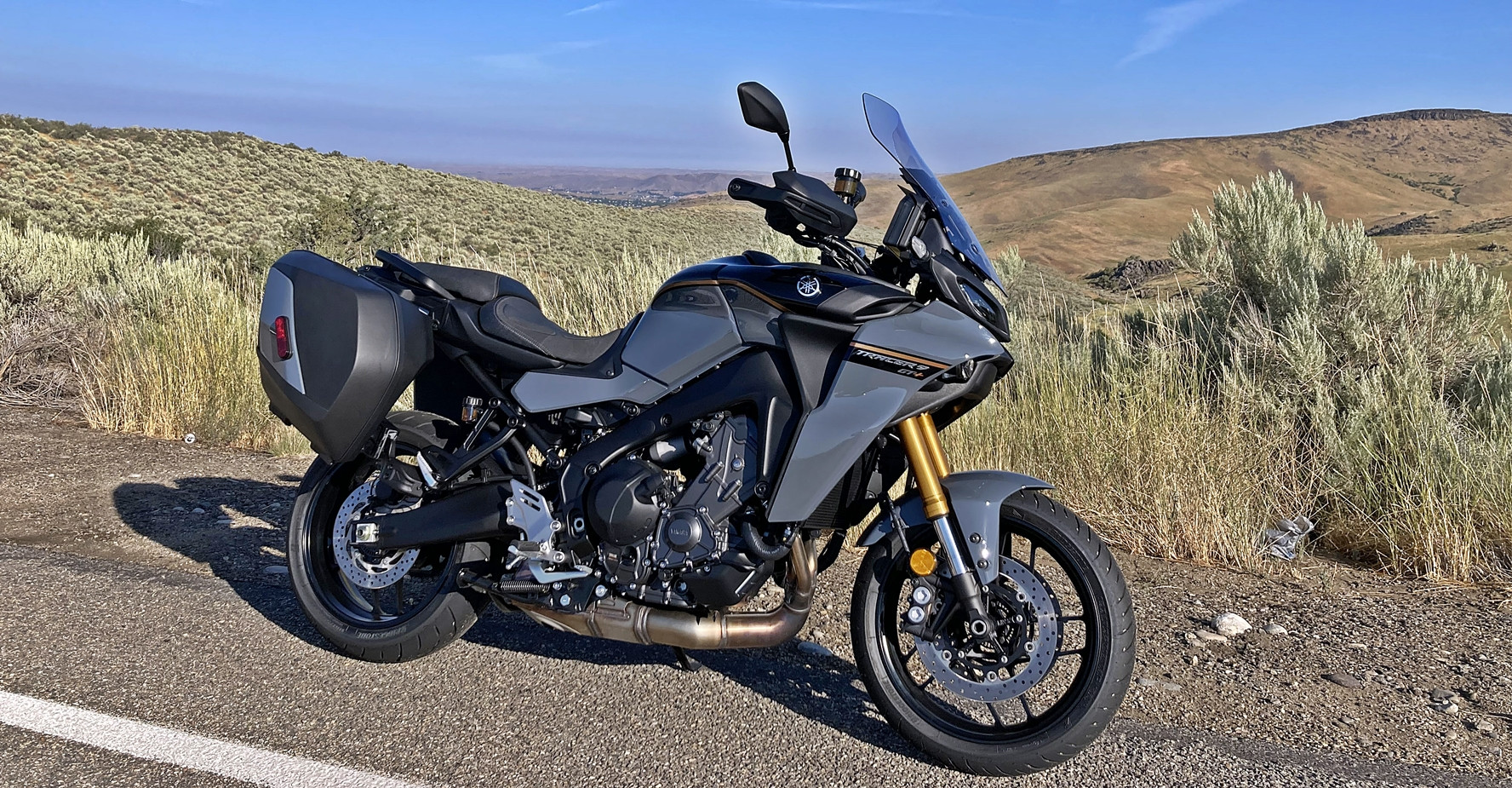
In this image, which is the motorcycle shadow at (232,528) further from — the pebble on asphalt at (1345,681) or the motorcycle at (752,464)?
the pebble on asphalt at (1345,681)

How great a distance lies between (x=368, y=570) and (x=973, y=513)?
2.28 metres

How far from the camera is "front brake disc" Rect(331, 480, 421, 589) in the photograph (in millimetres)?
4016

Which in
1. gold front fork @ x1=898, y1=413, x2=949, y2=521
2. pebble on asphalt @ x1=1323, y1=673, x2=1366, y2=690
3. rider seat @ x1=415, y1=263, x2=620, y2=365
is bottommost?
pebble on asphalt @ x1=1323, y1=673, x2=1366, y2=690

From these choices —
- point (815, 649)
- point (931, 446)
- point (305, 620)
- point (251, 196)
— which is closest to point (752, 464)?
point (931, 446)

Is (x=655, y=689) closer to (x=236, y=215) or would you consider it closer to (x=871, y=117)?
(x=871, y=117)

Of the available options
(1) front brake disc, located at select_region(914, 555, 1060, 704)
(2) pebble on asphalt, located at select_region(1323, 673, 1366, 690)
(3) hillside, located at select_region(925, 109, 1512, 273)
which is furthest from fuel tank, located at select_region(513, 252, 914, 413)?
(3) hillside, located at select_region(925, 109, 1512, 273)

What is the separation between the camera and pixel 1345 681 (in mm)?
3824

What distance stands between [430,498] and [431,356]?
0.52 metres

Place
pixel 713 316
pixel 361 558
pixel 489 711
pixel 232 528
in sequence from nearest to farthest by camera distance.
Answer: pixel 713 316 → pixel 489 711 → pixel 361 558 → pixel 232 528

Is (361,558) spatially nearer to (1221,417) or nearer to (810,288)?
(810,288)

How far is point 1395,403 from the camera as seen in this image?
595cm

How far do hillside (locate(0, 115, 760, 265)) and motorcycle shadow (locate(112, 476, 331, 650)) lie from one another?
20712 millimetres

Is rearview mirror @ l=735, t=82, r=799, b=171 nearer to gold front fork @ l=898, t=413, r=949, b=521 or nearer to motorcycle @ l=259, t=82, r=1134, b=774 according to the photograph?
motorcycle @ l=259, t=82, r=1134, b=774

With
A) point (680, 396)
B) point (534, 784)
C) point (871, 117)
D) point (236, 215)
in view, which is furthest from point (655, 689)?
point (236, 215)
